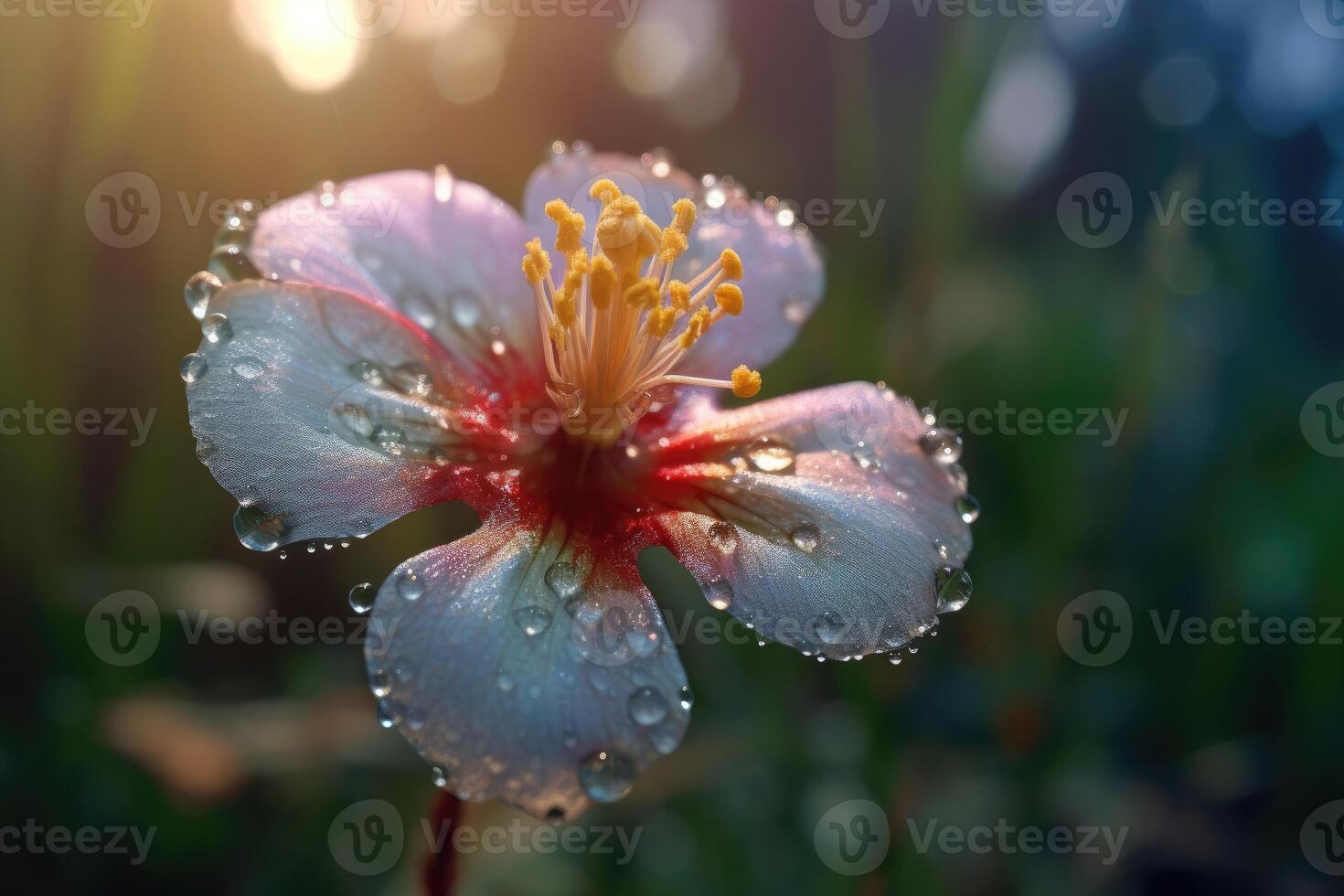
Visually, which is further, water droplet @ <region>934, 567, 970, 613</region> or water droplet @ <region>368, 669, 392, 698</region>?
water droplet @ <region>934, 567, 970, 613</region>

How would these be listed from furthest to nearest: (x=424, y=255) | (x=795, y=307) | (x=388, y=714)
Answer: (x=795, y=307) < (x=424, y=255) < (x=388, y=714)

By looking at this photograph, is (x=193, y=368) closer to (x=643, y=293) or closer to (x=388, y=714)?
(x=388, y=714)

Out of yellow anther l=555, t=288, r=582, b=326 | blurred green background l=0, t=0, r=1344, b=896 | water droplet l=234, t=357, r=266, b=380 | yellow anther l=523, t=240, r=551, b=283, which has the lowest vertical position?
blurred green background l=0, t=0, r=1344, b=896

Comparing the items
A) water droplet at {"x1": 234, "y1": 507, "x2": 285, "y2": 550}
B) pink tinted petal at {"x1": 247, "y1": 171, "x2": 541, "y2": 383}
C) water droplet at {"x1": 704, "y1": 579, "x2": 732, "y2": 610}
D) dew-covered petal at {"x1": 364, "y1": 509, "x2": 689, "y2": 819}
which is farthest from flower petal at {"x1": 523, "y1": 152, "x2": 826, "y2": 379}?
water droplet at {"x1": 234, "y1": 507, "x2": 285, "y2": 550}

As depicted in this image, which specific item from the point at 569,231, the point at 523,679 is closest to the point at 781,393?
the point at 569,231

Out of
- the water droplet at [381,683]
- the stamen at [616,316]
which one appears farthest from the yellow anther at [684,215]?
the water droplet at [381,683]

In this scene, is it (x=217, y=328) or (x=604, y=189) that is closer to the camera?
(x=217, y=328)

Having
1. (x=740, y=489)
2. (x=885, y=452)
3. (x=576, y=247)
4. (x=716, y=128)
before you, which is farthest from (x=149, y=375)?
(x=716, y=128)

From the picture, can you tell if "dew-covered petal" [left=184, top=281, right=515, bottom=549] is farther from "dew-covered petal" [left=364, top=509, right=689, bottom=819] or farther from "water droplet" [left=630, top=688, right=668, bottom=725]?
"water droplet" [left=630, top=688, right=668, bottom=725]
